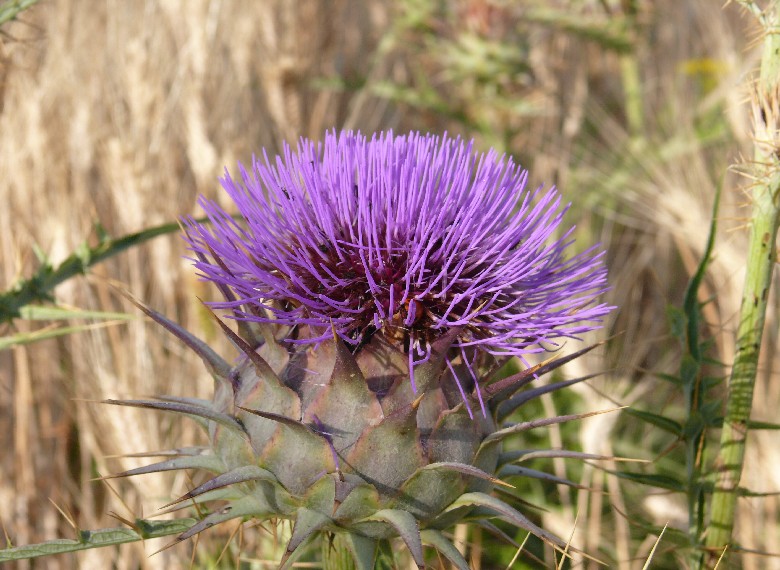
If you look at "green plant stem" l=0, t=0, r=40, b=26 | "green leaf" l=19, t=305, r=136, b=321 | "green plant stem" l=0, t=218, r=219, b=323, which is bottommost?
"green leaf" l=19, t=305, r=136, b=321

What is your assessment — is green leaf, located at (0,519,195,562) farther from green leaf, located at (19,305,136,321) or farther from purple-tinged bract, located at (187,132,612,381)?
green leaf, located at (19,305,136,321)

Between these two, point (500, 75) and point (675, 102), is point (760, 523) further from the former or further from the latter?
point (500, 75)

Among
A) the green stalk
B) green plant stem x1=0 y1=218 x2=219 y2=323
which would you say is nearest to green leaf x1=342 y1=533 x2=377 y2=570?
the green stalk

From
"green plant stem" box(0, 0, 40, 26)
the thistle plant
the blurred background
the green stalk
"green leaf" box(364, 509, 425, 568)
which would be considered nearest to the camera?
"green leaf" box(364, 509, 425, 568)

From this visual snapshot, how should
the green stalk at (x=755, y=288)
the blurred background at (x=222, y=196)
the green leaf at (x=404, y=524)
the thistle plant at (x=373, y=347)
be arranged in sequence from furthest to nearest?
the blurred background at (x=222, y=196) → the green stalk at (x=755, y=288) → the thistle plant at (x=373, y=347) → the green leaf at (x=404, y=524)

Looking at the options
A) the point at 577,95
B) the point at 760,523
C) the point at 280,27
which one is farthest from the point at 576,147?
the point at 760,523

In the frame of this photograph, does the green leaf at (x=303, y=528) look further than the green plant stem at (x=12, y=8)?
No

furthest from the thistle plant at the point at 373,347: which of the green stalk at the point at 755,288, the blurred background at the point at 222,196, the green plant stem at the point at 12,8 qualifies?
the blurred background at the point at 222,196

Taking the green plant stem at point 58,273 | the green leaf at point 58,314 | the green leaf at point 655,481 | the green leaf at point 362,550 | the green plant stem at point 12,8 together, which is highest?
the green plant stem at point 12,8

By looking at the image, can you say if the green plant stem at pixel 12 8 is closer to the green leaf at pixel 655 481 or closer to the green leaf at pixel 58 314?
the green leaf at pixel 58 314
